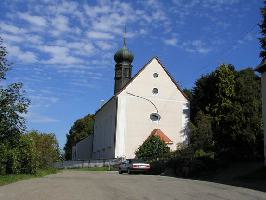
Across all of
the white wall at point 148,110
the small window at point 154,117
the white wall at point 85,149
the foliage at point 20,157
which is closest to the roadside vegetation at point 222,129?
the white wall at point 148,110

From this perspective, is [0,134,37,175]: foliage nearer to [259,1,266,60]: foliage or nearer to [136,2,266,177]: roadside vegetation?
[136,2,266,177]: roadside vegetation

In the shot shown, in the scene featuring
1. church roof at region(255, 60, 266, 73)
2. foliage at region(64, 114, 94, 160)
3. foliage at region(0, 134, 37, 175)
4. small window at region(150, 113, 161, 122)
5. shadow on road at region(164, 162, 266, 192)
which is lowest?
shadow on road at region(164, 162, 266, 192)

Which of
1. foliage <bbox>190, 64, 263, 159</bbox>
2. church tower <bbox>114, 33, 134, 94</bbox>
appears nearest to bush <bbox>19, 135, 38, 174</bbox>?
foliage <bbox>190, 64, 263, 159</bbox>

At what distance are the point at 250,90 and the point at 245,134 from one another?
8.13 metres

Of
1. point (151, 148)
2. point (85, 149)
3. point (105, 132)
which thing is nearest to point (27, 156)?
point (151, 148)

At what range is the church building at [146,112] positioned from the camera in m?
58.6

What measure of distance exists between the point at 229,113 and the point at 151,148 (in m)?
15.4

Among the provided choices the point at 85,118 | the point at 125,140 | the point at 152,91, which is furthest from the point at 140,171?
the point at 85,118

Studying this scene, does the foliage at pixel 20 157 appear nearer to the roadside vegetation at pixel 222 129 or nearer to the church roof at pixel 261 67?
the roadside vegetation at pixel 222 129

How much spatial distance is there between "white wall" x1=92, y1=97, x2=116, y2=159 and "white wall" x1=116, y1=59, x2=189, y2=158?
2088mm

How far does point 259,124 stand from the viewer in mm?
38438

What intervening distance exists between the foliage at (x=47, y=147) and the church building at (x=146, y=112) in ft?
36.1

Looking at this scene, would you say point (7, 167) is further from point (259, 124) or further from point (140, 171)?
point (259, 124)

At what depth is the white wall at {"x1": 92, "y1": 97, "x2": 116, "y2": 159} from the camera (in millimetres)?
61384
